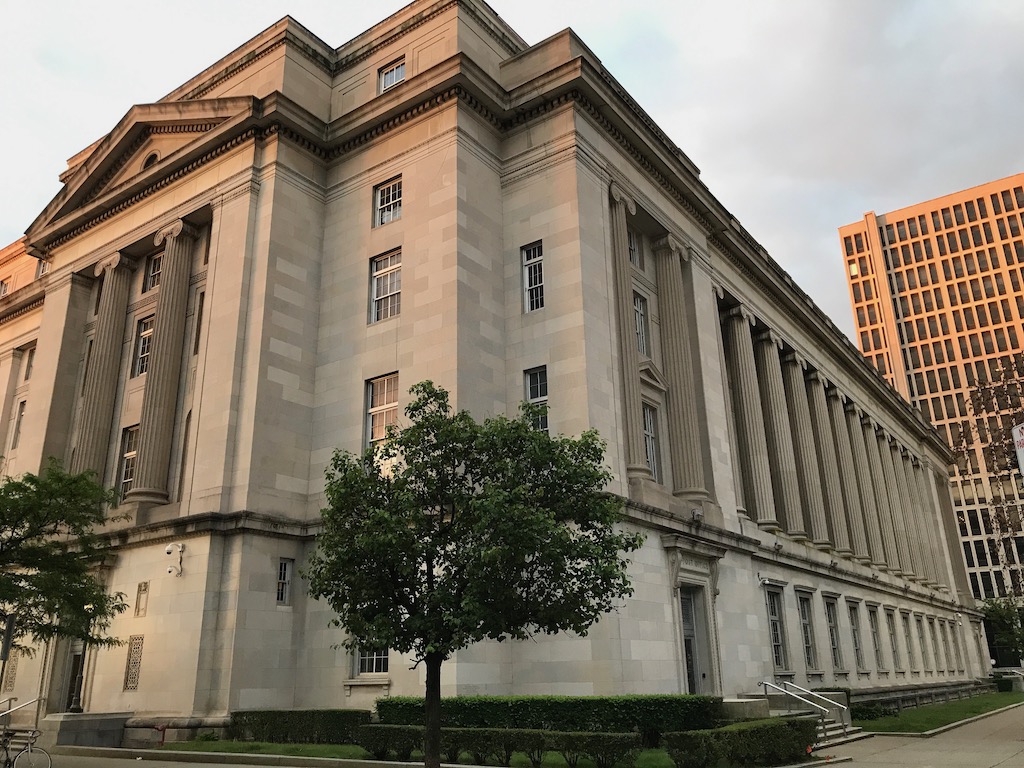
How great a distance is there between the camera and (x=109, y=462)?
3653 cm

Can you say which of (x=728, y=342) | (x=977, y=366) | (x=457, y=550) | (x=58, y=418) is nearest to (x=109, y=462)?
(x=58, y=418)

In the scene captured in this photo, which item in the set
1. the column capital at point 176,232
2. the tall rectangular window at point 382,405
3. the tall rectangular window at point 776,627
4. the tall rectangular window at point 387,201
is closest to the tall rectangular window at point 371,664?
the tall rectangular window at point 382,405

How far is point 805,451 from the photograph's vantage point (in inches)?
1957

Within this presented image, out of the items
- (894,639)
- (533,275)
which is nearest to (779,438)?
(894,639)

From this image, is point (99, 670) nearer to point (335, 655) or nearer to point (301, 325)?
point (335, 655)

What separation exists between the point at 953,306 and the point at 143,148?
408 feet

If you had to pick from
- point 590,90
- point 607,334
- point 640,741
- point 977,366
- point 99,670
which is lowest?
point 640,741

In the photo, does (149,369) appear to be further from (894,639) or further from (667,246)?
(894,639)

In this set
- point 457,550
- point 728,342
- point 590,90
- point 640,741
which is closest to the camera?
point 457,550

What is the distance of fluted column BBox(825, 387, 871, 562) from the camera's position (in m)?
54.6

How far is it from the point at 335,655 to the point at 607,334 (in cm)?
1443

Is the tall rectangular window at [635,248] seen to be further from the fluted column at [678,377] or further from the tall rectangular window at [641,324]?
the tall rectangular window at [641,324]

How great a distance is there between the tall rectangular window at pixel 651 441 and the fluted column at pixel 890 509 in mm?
34304

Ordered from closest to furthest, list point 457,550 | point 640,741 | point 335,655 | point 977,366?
1. point 457,550
2. point 640,741
3. point 335,655
4. point 977,366
